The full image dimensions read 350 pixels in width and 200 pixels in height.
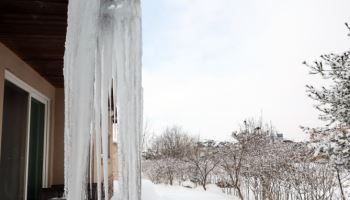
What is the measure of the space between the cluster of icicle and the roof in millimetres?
705

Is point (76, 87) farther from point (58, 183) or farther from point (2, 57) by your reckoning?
point (58, 183)

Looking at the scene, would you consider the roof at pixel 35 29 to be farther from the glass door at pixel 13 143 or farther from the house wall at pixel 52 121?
the glass door at pixel 13 143

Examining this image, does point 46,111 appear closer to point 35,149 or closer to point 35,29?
point 35,149

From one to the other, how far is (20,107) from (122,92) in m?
2.83

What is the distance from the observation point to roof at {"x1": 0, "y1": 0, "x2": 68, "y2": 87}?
8.36ft

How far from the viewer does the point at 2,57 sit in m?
3.54

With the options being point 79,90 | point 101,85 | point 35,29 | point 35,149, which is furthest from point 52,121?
point 79,90

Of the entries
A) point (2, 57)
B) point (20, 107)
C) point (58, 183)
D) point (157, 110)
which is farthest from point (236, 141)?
point (157, 110)

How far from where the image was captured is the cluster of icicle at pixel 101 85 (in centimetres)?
180

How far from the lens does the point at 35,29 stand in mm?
3039

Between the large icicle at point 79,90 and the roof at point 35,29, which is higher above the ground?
the roof at point 35,29

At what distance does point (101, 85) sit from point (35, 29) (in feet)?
4.66

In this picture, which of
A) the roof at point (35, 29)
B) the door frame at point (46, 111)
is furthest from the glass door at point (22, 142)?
the roof at point (35, 29)

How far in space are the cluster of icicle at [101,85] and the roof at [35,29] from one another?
705 millimetres
